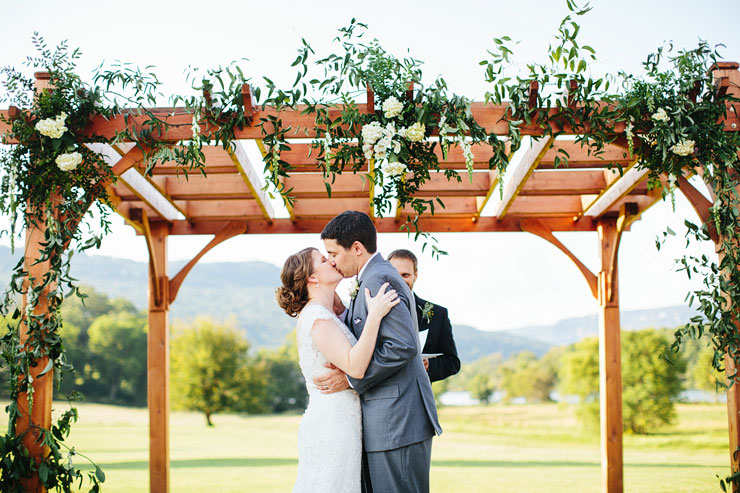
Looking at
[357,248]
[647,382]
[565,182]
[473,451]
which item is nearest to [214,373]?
[473,451]

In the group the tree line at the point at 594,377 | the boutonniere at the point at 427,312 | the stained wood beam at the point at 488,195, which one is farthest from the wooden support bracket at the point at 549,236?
the tree line at the point at 594,377

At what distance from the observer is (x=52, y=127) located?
145 inches

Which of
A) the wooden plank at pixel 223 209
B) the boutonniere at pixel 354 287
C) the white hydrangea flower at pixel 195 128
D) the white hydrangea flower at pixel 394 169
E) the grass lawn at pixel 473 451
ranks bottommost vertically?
the grass lawn at pixel 473 451

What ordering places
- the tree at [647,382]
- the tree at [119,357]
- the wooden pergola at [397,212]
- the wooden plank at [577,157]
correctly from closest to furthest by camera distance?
1. the wooden plank at [577,157]
2. the wooden pergola at [397,212]
3. the tree at [647,382]
4. the tree at [119,357]

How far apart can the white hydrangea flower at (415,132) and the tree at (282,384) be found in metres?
19.0

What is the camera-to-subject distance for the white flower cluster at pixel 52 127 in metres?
3.68

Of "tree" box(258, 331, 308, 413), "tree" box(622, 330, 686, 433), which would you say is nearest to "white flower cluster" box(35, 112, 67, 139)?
"tree" box(622, 330, 686, 433)

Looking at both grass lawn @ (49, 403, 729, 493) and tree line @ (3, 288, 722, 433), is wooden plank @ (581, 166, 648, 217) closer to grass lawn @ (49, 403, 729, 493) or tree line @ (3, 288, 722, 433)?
grass lawn @ (49, 403, 729, 493)

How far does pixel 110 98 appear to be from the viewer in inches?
152

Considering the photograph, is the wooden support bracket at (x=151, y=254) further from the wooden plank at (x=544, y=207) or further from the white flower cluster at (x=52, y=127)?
the wooden plank at (x=544, y=207)

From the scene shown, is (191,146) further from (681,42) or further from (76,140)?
(681,42)

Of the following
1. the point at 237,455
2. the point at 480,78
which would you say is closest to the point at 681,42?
the point at 480,78

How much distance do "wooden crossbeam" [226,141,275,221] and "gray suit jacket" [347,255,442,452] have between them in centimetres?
161

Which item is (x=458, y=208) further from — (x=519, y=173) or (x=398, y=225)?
(x=519, y=173)
